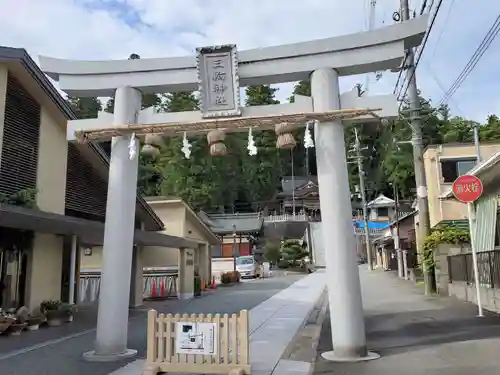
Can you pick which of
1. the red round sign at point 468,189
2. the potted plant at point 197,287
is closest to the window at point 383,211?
the potted plant at point 197,287

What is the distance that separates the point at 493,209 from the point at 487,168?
9.61 feet

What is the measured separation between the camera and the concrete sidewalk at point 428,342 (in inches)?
273

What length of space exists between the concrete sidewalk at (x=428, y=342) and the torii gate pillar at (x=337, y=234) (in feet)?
1.55

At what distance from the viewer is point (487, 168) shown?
1234 centimetres

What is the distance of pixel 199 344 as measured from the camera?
654 centimetres

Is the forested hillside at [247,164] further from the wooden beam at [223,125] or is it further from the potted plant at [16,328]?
the wooden beam at [223,125]

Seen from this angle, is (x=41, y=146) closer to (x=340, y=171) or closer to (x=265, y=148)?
(x=340, y=171)

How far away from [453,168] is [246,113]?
→ 21.4 metres

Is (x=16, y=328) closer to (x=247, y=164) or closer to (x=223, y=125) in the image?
(x=223, y=125)

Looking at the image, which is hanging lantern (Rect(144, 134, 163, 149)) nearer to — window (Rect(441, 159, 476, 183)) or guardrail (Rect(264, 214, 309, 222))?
window (Rect(441, 159, 476, 183))

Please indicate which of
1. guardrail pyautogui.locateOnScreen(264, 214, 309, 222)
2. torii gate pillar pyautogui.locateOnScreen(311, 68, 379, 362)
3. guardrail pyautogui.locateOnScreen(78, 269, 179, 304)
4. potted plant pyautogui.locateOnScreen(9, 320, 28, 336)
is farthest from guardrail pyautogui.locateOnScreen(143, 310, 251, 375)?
guardrail pyautogui.locateOnScreen(264, 214, 309, 222)

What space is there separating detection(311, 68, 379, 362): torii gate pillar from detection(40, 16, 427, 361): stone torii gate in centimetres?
→ 2

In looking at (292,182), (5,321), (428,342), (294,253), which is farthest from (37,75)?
(292,182)

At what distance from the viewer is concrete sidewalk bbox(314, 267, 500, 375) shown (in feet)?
22.8
